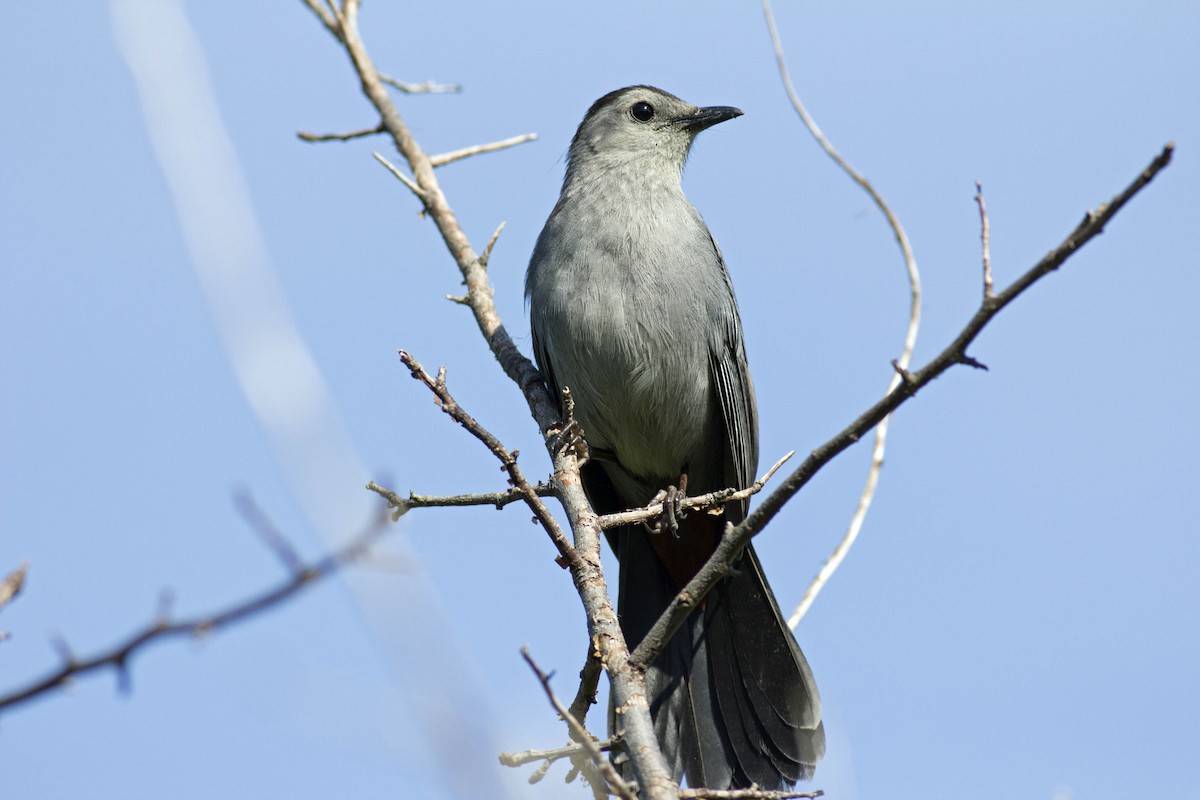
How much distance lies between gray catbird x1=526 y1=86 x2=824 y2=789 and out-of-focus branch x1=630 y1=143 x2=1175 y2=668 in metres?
1.78

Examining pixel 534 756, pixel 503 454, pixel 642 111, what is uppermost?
pixel 642 111

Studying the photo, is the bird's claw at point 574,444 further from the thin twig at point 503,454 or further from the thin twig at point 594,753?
the thin twig at point 594,753

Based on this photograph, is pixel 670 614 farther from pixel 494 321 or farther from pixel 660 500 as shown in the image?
pixel 494 321

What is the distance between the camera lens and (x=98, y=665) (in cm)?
145

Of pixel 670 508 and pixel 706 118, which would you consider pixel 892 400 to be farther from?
pixel 706 118

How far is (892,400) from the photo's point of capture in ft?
8.67

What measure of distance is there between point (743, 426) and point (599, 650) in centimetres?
256

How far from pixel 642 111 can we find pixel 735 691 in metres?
3.35

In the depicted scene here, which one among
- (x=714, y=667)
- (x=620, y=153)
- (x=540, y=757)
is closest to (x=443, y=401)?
(x=540, y=757)

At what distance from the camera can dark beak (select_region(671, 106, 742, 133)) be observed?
21.8ft

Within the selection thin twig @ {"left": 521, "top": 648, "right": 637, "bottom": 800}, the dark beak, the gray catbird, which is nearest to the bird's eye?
the dark beak

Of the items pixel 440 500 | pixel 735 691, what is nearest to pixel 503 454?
pixel 440 500

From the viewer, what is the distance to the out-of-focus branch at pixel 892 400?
2.41 meters

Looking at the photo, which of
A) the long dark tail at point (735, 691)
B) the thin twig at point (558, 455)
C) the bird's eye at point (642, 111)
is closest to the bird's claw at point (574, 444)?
the thin twig at point (558, 455)
